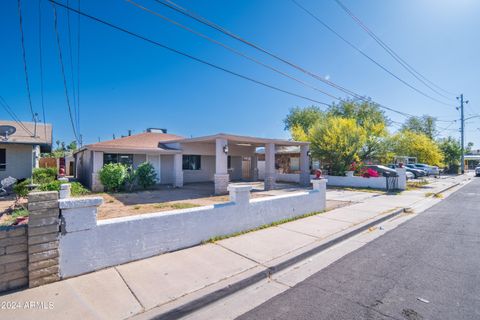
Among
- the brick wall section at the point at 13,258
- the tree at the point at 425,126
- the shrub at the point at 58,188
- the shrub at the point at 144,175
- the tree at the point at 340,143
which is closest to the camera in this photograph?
the brick wall section at the point at 13,258

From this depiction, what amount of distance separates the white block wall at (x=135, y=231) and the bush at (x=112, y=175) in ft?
31.8

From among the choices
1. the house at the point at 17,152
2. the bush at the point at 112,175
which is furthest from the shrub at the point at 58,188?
the house at the point at 17,152

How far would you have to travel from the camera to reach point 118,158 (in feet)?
53.1

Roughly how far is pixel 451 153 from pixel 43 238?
48.7 metres

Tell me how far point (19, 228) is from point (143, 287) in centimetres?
187

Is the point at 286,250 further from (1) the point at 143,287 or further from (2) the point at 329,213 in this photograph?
(2) the point at 329,213

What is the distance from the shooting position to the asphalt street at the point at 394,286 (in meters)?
2.89

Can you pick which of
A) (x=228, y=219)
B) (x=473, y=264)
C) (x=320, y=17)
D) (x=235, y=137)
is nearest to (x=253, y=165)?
(x=235, y=137)

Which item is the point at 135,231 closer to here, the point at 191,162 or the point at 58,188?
the point at 58,188

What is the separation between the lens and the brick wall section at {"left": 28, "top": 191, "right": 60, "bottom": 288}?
3254 millimetres

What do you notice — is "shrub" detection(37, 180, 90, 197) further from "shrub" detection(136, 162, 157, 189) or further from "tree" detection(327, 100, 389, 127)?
"tree" detection(327, 100, 389, 127)

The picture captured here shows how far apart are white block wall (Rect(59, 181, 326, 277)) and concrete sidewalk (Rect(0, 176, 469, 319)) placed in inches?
6.9

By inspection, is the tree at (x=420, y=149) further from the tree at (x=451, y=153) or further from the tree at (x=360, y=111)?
the tree at (x=451, y=153)

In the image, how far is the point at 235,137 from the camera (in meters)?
12.9
